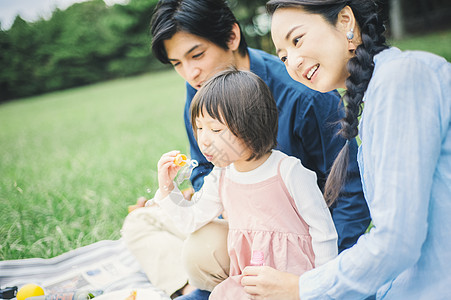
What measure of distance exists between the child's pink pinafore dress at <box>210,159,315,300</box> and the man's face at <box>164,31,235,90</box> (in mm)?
622

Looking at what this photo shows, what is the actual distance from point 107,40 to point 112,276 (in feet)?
66.7

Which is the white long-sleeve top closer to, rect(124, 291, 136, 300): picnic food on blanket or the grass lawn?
rect(124, 291, 136, 300): picnic food on blanket

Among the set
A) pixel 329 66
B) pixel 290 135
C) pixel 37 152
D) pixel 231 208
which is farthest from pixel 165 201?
pixel 37 152

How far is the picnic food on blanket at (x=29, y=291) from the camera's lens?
1.82 metres

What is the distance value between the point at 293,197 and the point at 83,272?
1.32 metres

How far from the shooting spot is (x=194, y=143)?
2.16m

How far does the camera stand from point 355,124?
4.06 feet

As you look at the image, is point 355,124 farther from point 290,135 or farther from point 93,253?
point 93,253

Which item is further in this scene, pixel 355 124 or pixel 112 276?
pixel 112 276

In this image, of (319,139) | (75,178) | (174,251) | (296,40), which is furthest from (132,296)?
(75,178)

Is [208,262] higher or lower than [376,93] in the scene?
lower

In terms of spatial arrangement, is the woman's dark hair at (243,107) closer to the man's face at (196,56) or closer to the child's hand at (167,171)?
the child's hand at (167,171)

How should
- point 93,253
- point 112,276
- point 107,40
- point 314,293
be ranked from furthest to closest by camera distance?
point 107,40
point 93,253
point 112,276
point 314,293

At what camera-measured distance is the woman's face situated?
1129 mm
